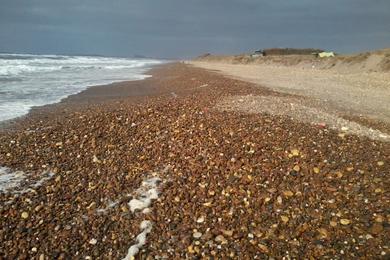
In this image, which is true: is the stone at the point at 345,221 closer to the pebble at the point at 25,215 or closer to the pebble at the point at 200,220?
the pebble at the point at 200,220

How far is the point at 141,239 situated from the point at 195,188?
1.57 metres

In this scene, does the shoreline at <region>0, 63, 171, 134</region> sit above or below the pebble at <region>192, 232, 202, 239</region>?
above

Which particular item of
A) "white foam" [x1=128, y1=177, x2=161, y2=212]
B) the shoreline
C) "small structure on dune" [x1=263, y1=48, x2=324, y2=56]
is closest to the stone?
"white foam" [x1=128, y1=177, x2=161, y2=212]

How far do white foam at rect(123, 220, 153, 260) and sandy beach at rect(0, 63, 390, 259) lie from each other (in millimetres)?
17

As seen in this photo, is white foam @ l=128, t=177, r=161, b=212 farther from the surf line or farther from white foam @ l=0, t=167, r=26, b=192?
white foam @ l=0, t=167, r=26, b=192

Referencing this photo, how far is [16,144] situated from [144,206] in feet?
14.7

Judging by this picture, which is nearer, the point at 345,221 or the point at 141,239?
the point at 141,239

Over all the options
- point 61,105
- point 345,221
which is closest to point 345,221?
point 345,221

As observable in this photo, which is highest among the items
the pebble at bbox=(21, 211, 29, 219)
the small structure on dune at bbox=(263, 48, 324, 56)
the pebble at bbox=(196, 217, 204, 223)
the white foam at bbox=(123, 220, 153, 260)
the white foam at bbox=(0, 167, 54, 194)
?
the small structure on dune at bbox=(263, 48, 324, 56)

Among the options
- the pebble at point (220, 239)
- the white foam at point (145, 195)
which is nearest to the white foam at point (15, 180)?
the white foam at point (145, 195)

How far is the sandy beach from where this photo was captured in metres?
4.86

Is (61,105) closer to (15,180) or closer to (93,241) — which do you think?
(15,180)

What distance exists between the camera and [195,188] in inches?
248

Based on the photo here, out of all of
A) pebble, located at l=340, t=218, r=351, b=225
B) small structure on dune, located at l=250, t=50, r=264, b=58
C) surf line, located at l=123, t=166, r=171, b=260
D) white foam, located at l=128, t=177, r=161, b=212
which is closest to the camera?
surf line, located at l=123, t=166, r=171, b=260
